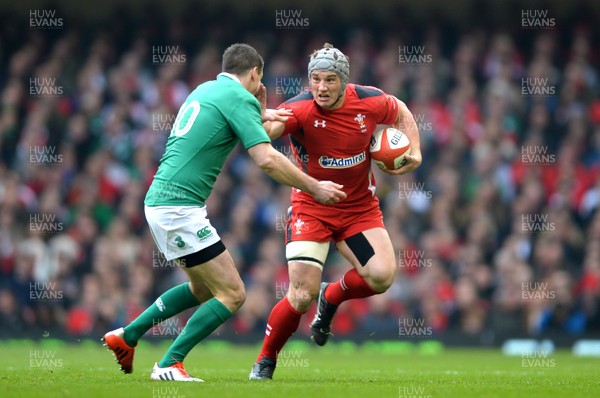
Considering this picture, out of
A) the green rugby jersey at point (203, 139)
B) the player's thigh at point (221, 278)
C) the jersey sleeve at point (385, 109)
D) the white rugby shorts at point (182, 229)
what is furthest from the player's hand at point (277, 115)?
the player's thigh at point (221, 278)

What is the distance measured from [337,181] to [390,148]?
55cm

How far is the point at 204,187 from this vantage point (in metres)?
8.20

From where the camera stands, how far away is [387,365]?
1178 cm

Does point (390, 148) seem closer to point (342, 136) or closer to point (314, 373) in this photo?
point (342, 136)

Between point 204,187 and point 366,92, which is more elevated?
point 366,92

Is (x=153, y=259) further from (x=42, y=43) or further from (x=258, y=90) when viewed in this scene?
(x=258, y=90)

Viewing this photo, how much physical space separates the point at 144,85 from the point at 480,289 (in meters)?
7.21

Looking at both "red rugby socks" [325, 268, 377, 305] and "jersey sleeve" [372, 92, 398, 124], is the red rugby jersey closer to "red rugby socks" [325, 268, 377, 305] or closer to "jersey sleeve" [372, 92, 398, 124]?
"jersey sleeve" [372, 92, 398, 124]

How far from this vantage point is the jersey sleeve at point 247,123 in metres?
8.02

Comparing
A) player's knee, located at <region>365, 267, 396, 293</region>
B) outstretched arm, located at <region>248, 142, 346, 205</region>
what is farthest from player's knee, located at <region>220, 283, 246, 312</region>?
player's knee, located at <region>365, 267, 396, 293</region>

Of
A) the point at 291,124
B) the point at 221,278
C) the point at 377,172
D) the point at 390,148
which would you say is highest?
the point at 291,124

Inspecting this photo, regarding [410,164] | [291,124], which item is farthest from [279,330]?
[410,164]

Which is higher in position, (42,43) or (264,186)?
(42,43)

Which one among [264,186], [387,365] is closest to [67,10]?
[264,186]
